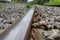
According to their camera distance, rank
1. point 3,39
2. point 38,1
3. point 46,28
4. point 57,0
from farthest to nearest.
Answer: point 38,1 → point 57,0 → point 46,28 → point 3,39

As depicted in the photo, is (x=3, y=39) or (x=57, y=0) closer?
(x=3, y=39)

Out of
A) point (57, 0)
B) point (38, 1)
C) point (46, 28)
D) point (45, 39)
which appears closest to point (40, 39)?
point (45, 39)

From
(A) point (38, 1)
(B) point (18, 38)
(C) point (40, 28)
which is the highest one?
(B) point (18, 38)

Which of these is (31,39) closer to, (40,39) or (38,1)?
(40,39)

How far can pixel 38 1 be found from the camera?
13.6 meters


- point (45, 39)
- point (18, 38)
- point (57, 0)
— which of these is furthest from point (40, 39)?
point (57, 0)

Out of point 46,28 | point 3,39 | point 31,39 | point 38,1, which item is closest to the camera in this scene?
point 3,39

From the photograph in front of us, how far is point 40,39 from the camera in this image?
3.40 feet

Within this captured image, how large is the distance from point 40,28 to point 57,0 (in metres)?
9.03

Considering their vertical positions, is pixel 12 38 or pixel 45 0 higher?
pixel 12 38

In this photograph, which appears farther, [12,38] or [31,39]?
[31,39]

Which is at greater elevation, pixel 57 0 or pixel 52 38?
pixel 52 38

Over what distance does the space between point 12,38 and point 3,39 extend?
0.13 ft

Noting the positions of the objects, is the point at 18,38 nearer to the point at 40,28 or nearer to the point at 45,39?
the point at 45,39
